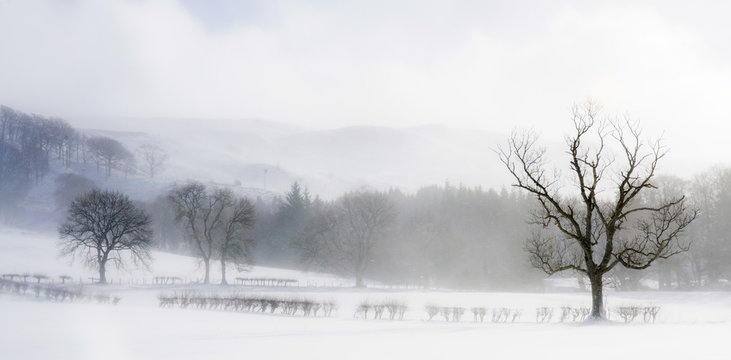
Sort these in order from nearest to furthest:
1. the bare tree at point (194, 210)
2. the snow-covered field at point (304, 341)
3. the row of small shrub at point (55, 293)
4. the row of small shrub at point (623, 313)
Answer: the snow-covered field at point (304, 341), the row of small shrub at point (623, 313), the row of small shrub at point (55, 293), the bare tree at point (194, 210)

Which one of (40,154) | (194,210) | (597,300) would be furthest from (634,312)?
(40,154)

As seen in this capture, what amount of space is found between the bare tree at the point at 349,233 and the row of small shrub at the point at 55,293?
37.2 m

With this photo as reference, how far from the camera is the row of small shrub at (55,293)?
45.2 meters

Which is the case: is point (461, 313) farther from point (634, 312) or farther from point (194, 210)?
point (194, 210)

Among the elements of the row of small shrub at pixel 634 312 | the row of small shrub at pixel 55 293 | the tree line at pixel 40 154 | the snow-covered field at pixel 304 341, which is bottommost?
the row of small shrub at pixel 55 293

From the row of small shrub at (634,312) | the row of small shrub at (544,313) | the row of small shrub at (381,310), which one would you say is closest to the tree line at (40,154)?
the row of small shrub at (381,310)

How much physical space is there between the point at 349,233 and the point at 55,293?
170ft

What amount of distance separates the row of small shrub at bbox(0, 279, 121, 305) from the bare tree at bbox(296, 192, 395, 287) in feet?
122

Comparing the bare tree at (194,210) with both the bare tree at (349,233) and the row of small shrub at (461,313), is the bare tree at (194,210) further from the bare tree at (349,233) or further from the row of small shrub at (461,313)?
the row of small shrub at (461,313)

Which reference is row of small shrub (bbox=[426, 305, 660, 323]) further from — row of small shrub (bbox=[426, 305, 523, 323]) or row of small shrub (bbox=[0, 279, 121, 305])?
row of small shrub (bbox=[0, 279, 121, 305])

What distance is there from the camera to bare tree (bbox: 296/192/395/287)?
278ft

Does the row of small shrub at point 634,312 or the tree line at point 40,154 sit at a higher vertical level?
the tree line at point 40,154

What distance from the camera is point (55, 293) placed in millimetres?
48719

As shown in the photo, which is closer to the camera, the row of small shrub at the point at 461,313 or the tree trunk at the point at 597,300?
the tree trunk at the point at 597,300
